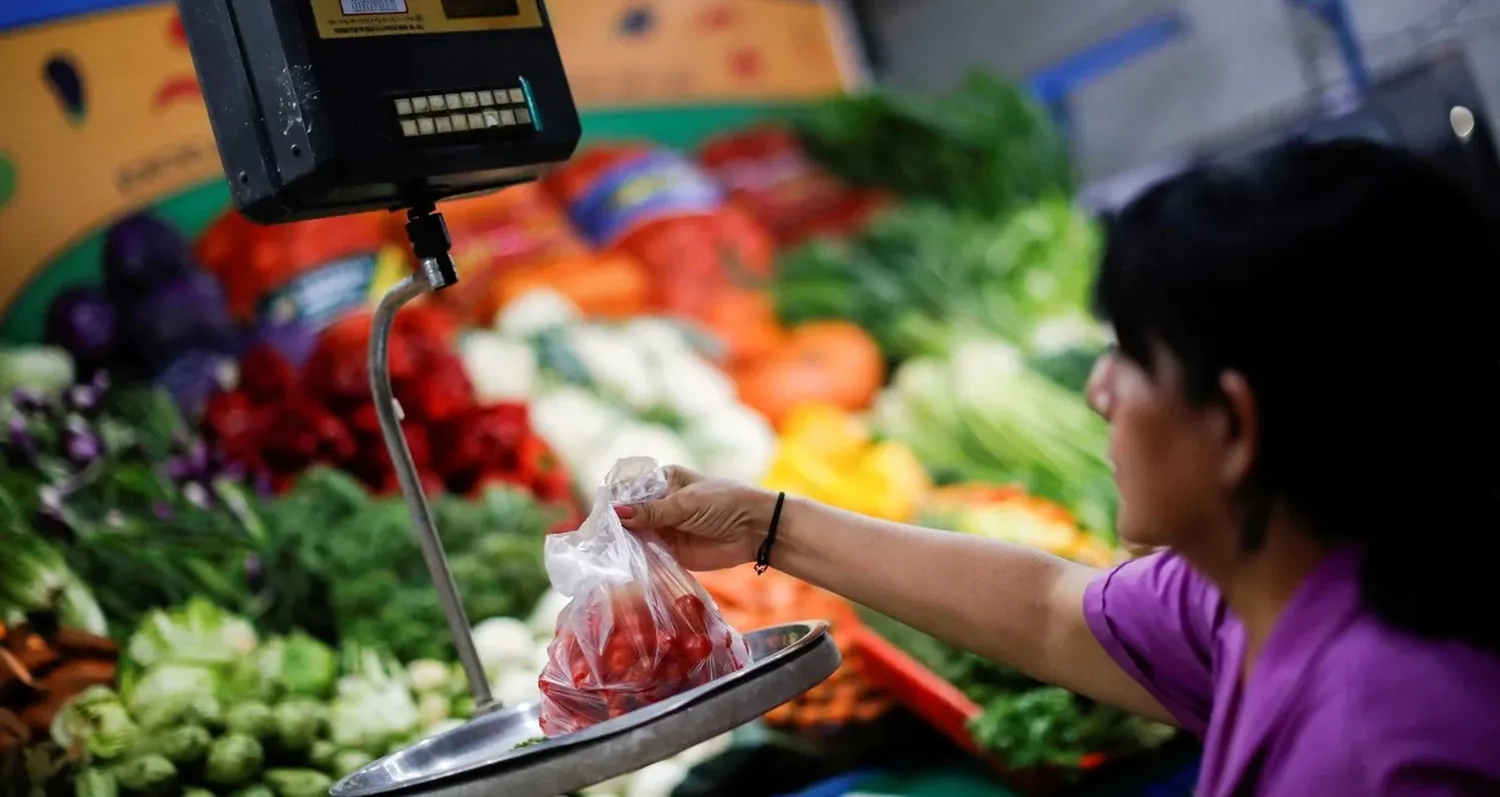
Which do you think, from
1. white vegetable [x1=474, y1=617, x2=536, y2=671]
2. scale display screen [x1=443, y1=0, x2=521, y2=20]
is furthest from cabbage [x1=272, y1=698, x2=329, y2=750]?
scale display screen [x1=443, y1=0, x2=521, y2=20]

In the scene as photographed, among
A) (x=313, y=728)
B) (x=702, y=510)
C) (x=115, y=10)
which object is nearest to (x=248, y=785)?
(x=313, y=728)

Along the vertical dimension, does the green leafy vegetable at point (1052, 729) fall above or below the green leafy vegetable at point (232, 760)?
below

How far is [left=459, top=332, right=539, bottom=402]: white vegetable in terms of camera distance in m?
3.37

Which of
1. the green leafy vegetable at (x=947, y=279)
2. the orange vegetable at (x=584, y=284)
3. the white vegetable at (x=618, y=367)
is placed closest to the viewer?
the white vegetable at (x=618, y=367)

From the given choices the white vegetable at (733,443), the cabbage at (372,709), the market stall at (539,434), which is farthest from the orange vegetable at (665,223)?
the cabbage at (372,709)

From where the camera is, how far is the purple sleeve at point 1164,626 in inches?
57.4

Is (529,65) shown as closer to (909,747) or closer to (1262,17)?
(909,747)

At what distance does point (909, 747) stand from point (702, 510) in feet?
3.40

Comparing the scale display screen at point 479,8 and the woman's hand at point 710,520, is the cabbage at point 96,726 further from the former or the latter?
the scale display screen at point 479,8

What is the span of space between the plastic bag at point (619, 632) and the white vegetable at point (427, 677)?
956 mm

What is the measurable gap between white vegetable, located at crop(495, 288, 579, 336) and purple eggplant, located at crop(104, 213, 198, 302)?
2.72 feet

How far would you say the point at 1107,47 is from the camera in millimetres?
4621

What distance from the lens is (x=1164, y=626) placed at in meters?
1.49

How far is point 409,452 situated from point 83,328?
1801mm
